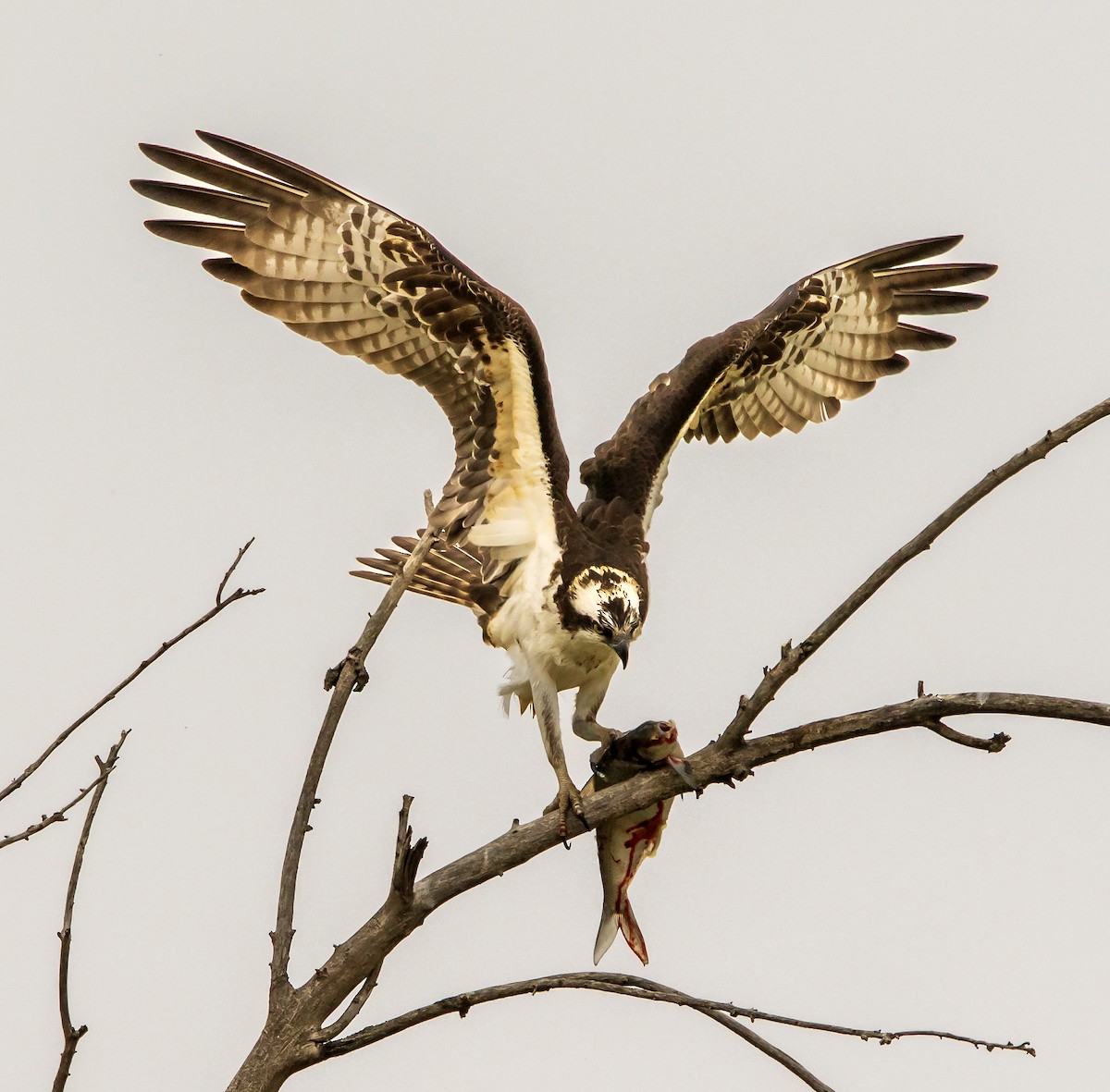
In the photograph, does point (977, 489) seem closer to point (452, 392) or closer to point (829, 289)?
point (452, 392)

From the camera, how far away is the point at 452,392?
23.6 feet

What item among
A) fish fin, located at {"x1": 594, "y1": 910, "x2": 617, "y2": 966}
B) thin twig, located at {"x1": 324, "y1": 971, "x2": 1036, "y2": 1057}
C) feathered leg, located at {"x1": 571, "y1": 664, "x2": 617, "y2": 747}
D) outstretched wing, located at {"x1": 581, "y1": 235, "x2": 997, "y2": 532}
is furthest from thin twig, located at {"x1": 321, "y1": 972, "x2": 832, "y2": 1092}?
outstretched wing, located at {"x1": 581, "y1": 235, "x2": 997, "y2": 532}

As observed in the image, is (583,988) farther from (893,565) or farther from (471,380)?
(471,380)

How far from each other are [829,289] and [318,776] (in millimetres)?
5446

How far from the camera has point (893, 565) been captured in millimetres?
4484

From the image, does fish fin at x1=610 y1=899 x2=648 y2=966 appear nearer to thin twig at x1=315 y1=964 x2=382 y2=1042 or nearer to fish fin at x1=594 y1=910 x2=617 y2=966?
fish fin at x1=594 y1=910 x2=617 y2=966

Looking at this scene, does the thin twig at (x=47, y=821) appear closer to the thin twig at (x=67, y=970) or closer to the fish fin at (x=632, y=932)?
the thin twig at (x=67, y=970)

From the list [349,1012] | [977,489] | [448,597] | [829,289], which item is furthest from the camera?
[829,289]

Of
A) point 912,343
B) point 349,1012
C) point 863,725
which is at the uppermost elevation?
point 912,343

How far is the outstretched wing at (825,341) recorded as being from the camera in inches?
339

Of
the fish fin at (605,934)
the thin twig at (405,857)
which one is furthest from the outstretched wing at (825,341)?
the thin twig at (405,857)

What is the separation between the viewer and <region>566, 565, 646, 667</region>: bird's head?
6.44 m

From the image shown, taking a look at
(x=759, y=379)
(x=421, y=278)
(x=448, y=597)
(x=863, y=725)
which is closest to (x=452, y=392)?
(x=421, y=278)

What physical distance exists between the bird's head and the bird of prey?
44cm
